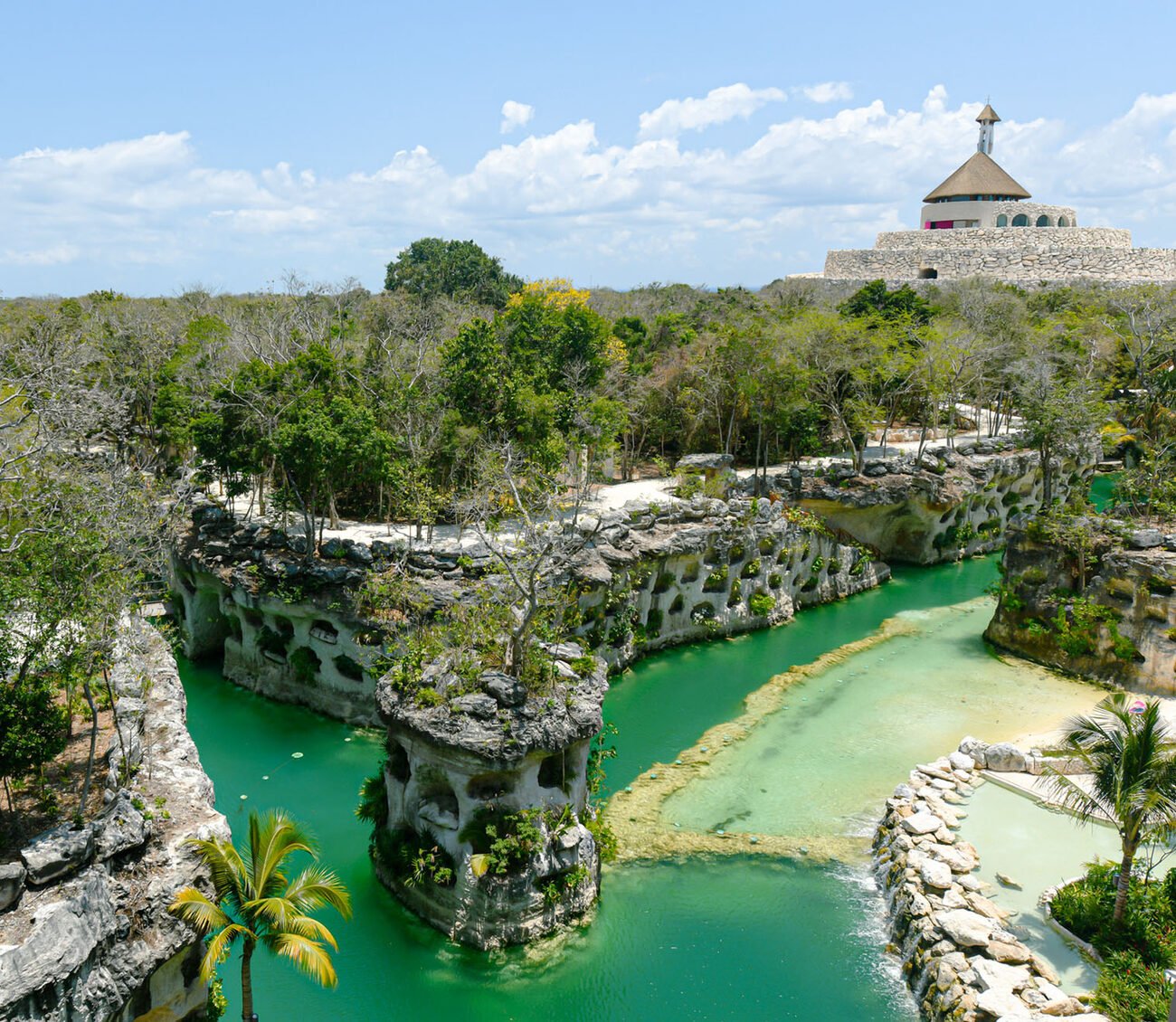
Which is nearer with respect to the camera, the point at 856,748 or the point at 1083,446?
the point at 856,748

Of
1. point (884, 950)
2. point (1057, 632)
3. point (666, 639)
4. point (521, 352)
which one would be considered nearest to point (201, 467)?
point (521, 352)

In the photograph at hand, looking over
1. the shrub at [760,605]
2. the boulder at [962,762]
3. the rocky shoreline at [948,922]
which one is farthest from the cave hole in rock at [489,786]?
the shrub at [760,605]

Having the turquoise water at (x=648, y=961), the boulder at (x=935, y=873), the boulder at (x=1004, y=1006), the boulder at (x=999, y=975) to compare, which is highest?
the boulder at (x=935, y=873)

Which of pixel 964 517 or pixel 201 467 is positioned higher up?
pixel 201 467

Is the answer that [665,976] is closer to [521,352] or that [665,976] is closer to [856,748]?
[856,748]

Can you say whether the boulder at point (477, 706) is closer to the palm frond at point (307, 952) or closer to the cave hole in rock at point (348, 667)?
the palm frond at point (307, 952)

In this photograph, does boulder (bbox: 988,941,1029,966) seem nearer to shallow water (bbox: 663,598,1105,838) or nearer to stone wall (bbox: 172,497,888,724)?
shallow water (bbox: 663,598,1105,838)
